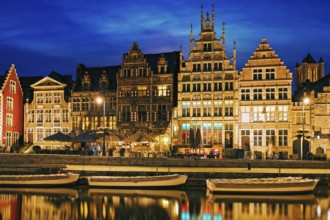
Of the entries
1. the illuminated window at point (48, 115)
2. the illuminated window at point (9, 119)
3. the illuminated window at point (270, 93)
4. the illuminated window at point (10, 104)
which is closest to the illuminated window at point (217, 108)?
the illuminated window at point (270, 93)

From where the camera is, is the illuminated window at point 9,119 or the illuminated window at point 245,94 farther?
the illuminated window at point 9,119

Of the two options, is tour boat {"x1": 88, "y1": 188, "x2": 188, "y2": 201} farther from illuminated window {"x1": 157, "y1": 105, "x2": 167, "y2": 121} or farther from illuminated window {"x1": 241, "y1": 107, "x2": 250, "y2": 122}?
illuminated window {"x1": 241, "y1": 107, "x2": 250, "y2": 122}

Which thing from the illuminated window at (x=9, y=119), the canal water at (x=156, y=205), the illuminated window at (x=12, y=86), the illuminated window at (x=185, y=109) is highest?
the illuminated window at (x=12, y=86)

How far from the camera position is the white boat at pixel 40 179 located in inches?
1581

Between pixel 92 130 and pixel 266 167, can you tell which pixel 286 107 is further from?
pixel 92 130

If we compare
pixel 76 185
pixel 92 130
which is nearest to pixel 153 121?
pixel 92 130

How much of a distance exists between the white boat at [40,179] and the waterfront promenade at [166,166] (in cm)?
232

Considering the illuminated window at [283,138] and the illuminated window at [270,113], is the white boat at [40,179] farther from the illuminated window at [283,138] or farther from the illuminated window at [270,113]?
the illuminated window at [283,138]

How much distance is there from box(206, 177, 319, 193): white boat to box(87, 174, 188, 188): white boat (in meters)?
2.94

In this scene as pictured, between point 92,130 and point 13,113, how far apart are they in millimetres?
11465

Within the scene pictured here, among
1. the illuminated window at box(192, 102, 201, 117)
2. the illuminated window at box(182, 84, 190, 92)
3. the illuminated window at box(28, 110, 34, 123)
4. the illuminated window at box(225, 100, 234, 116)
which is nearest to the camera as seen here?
the illuminated window at box(225, 100, 234, 116)

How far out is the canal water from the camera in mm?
28922

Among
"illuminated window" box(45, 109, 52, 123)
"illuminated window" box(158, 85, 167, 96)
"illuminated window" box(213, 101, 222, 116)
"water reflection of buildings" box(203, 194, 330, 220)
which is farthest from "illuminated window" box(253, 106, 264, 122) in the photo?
"illuminated window" box(45, 109, 52, 123)

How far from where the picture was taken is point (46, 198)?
35.0 m
